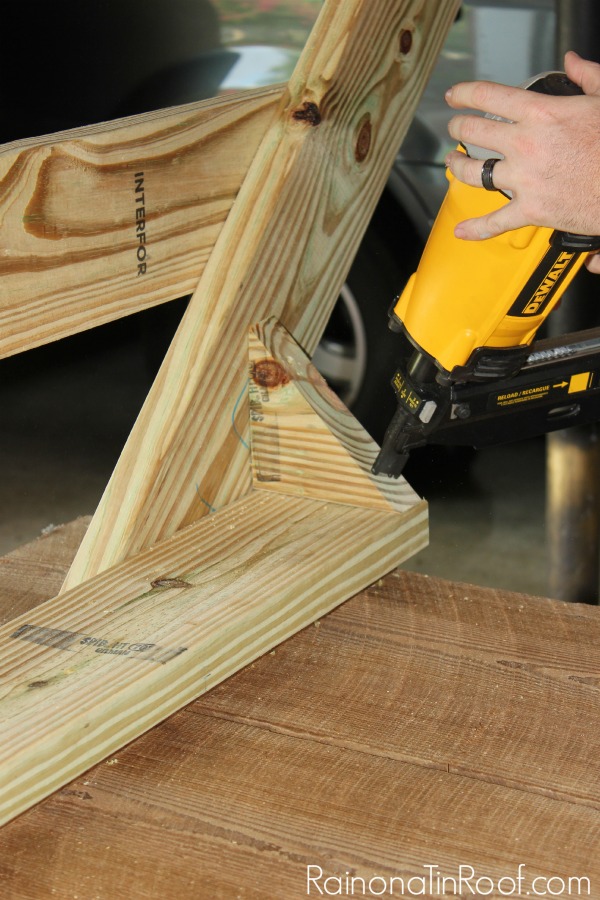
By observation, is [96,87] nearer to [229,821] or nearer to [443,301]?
[443,301]

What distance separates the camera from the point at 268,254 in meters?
1.44

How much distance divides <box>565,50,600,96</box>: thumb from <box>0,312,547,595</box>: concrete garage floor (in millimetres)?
2247

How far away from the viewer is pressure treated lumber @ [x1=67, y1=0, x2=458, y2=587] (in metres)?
1.39

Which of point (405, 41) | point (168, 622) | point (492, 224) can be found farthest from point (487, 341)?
point (168, 622)

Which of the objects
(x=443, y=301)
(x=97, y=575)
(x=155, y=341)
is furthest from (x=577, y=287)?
(x=155, y=341)

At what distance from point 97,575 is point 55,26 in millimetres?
2012

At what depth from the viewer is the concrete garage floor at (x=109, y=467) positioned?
3.50 meters

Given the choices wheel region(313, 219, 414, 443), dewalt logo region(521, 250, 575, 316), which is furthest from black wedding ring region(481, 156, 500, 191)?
wheel region(313, 219, 414, 443)

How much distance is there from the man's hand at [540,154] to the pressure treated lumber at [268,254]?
0.26 metres

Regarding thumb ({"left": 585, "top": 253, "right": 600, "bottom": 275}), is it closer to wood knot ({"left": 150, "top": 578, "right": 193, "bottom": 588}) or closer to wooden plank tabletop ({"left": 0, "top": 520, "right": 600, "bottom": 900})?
wooden plank tabletop ({"left": 0, "top": 520, "right": 600, "bottom": 900})

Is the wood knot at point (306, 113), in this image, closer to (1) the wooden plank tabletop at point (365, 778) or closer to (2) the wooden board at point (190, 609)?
(2) the wooden board at point (190, 609)

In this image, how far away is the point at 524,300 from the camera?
1372 mm

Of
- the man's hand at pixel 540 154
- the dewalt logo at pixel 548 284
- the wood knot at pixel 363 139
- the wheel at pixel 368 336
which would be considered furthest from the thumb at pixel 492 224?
the wheel at pixel 368 336

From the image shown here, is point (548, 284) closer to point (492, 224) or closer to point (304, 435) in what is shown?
point (492, 224)
